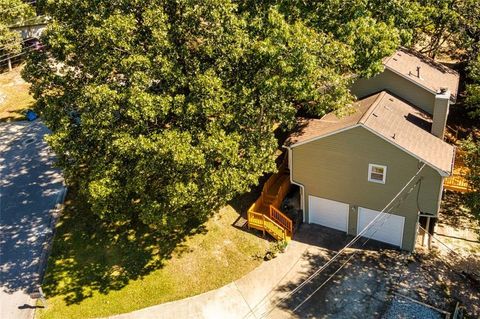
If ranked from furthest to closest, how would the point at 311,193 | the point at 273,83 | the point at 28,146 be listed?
1. the point at 28,146
2. the point at 311,193
3. the point at 273,83

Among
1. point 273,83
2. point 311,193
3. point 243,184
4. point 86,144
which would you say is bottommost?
point 311,193

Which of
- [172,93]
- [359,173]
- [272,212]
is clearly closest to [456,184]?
[359,173]

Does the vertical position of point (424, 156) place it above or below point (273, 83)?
below

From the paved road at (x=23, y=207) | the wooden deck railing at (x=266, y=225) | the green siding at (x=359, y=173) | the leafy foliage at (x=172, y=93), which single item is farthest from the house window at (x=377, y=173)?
the paved road at (x=23, y=207)

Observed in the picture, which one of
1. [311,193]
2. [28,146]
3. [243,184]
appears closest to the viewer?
[243,184]

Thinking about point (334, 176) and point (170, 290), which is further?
point (334, 176)

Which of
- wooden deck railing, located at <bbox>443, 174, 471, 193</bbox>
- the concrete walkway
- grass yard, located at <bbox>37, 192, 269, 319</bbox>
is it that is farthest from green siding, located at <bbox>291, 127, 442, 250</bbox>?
grass yard, located at <bbox>37, 192, 269, 319</bbox>

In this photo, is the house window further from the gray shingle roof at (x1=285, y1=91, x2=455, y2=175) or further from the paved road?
the paved road

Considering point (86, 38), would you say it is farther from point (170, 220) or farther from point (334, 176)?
point (334, 176)

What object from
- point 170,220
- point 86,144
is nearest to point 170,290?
point 170,220
